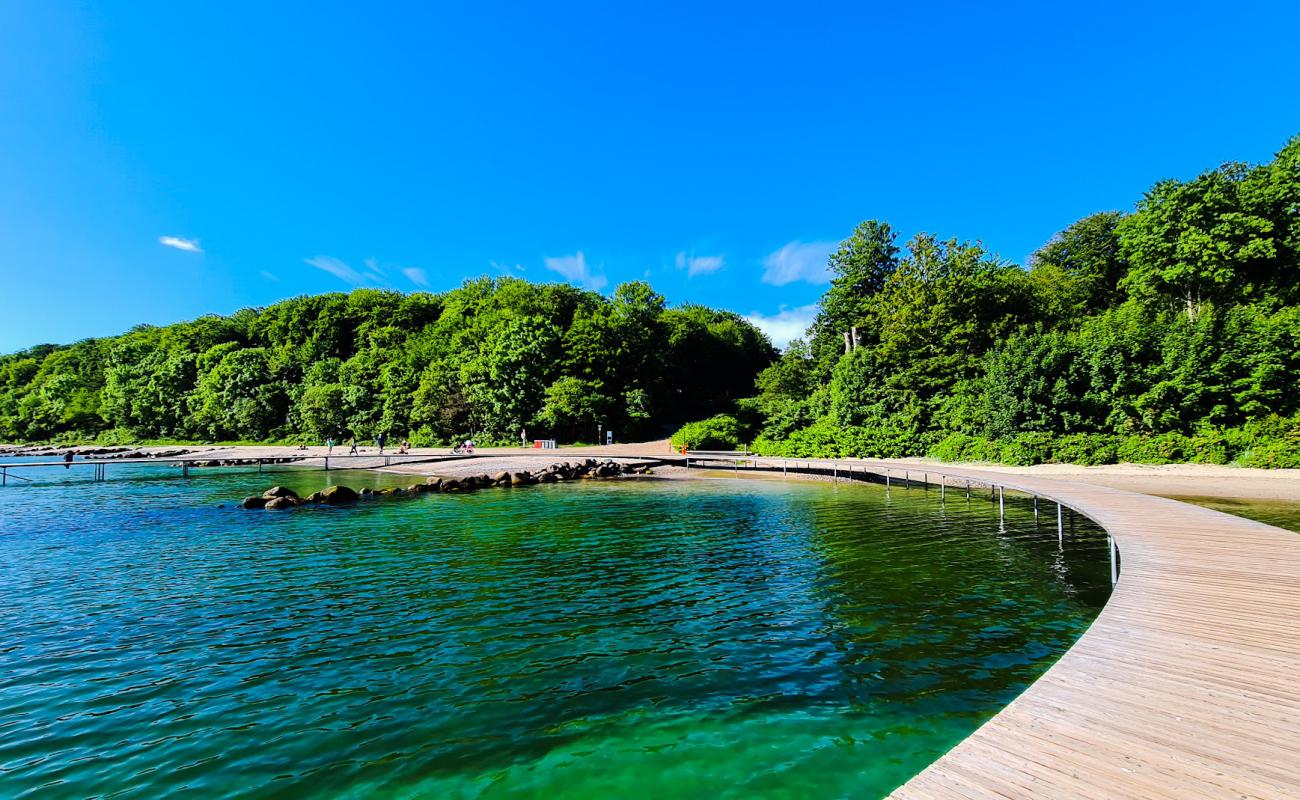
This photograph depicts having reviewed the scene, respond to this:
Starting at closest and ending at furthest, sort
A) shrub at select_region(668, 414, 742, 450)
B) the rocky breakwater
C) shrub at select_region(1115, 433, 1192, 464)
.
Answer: the rocky breakwater, shrub at select_region(1115, 433, 1192, 464), shrub at select_region(668, 414, 742, 450)

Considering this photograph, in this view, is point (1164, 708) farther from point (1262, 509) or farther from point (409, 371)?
point (409, 371)

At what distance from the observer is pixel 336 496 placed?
2556 centimetres

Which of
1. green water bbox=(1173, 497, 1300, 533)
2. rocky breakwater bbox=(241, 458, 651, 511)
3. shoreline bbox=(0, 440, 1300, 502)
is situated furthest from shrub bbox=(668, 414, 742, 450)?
green water bbox=(1173, 497, 1300, 533)

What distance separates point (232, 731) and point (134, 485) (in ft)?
122

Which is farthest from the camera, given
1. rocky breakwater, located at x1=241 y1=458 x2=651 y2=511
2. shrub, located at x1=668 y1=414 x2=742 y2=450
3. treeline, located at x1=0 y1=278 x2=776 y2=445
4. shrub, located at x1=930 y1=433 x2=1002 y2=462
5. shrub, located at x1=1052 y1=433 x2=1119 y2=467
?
treeline, located at x1=0 y1=278 x2=776 y2=445

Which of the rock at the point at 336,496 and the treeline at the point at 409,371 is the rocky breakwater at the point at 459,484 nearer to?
the rock at the point at 336,496

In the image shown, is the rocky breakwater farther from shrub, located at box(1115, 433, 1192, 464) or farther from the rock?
shrub, located at box(1115, 433, 1192, 464)

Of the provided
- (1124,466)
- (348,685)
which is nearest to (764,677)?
(348,685)

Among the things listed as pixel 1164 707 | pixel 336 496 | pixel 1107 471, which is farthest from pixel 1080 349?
pixel 336 496

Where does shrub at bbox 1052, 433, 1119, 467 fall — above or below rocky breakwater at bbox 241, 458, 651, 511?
above

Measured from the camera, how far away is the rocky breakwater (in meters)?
24.5

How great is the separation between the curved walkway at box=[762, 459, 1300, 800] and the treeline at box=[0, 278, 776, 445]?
A: 49562 mm

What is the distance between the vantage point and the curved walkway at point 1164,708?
11.5 ft

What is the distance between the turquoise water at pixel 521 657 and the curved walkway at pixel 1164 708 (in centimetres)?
143
